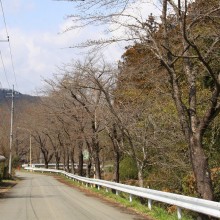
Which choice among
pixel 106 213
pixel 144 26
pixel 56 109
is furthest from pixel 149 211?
pixel 56 109

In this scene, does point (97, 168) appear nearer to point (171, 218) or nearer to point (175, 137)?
point (175, 137)

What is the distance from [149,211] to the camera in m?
15.5

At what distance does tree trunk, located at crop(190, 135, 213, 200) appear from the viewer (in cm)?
1151

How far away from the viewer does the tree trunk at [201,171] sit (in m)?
11.5

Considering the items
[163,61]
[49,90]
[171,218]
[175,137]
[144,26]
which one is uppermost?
[49,90]

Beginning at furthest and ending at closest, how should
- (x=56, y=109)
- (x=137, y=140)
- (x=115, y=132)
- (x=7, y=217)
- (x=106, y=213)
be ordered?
(x=56, y=109), (x=115, y=132), (x=137, y=140), (x=106, y=213), (x=7, y=217)

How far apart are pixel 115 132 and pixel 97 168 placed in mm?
7342

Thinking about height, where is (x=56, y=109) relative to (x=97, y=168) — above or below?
above

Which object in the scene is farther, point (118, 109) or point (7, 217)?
point (118, 109)

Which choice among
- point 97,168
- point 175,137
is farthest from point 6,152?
point 175,137

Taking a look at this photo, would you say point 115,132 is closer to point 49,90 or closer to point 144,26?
point 49,90

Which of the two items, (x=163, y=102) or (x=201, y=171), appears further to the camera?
(x=163, y=102)

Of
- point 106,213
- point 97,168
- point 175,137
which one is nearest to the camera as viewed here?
point 106,213

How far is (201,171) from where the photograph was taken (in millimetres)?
11578
